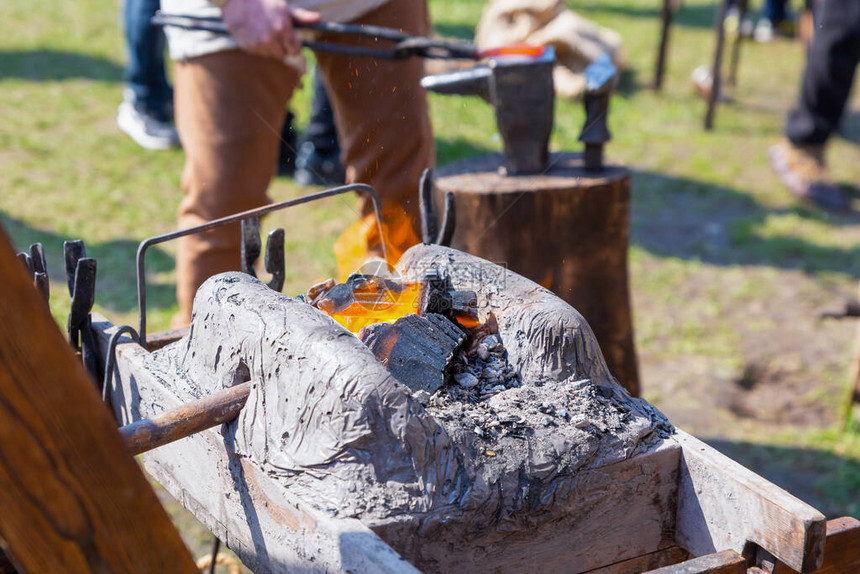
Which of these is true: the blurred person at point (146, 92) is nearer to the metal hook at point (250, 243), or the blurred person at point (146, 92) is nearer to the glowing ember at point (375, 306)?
the metal hook at point (250, 243)

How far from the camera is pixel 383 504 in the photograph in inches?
50.8

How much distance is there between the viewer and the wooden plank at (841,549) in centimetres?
139

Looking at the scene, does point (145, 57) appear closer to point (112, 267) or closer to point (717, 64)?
point (112, 267)

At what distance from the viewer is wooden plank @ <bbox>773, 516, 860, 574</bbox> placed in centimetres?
139

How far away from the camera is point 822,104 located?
5066mm

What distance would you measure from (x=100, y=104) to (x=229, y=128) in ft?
14.1

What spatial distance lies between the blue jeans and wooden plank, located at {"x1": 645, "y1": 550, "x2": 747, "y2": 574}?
15.3 ft

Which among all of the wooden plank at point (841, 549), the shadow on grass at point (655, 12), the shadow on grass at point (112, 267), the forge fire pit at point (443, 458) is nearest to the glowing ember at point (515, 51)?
the forge fire pit at point (443, 458)

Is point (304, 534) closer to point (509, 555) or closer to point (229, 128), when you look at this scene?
point (509, 555)

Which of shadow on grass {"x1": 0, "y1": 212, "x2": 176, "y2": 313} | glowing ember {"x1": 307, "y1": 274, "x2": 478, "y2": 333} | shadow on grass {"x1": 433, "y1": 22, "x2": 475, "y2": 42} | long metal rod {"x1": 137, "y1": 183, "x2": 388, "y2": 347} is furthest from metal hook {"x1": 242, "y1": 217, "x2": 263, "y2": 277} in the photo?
shadow on grass {"x1": 433, "y1": 22, "x2": 475, "y2": 42}

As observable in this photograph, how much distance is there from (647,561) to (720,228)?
145 inches

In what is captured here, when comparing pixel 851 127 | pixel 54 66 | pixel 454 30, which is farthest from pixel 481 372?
pixel 454 30

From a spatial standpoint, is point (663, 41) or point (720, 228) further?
point (663, 41)

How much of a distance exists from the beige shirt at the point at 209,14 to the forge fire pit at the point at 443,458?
46.4 inches
